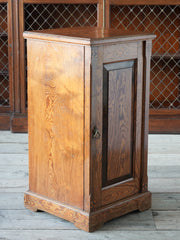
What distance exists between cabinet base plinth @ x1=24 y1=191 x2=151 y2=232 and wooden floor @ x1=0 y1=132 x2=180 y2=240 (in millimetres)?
36

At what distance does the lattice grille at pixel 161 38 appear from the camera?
4.30 metres

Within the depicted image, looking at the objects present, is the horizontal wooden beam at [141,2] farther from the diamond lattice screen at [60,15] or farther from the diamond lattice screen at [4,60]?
the diamond lattice screen at [4,60]

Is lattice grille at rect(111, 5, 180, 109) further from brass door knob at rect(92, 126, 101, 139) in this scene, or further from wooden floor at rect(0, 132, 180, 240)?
brass door knob at rect(92, 126, 101, 139)

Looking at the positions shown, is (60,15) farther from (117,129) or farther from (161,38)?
(117,129)

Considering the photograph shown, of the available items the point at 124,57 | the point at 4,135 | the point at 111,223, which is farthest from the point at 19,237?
the point at 4,135

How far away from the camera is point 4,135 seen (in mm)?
4168

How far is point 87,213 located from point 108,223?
187mm

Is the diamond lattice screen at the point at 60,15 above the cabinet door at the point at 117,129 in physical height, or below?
above

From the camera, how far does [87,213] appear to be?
2.42 meters

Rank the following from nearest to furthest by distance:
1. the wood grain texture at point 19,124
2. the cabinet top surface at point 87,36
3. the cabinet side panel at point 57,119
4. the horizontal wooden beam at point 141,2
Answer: the cabinet top surface at point 87,36, the cabinet side panel at point 57,119, the horizontal wooden beam at point 141,2, the wood grain texture at point 19,124

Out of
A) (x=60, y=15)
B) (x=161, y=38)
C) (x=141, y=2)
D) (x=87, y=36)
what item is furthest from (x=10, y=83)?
(x=87, y=36)

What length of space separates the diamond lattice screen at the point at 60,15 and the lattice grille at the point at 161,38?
219 millimetres

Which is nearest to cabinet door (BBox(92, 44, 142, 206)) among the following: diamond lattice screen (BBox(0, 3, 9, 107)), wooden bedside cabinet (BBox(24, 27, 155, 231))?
wooden bedside cabinet (BBox(24, 27, 155, 231))

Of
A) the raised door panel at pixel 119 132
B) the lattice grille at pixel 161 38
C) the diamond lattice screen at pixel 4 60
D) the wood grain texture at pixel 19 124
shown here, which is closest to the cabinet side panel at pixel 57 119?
the raised door panel at pixel 119 132
